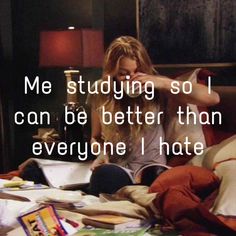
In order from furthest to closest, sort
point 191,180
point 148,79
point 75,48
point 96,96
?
point 75,48 < point 96,96 < point 148,79 < point 191,180

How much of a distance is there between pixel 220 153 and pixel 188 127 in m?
0.35

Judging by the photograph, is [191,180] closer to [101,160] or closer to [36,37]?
[101,160]

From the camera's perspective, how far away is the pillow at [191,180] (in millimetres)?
1941

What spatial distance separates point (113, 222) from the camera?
1.76 m

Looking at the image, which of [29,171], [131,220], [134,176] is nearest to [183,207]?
[131,220]

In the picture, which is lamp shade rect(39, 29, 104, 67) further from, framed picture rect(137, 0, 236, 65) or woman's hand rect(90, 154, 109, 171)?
woman's hand rect(90, 154, 109, 171)

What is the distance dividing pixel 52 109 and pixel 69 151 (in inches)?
15.5

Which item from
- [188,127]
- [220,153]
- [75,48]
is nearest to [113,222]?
[220,153]

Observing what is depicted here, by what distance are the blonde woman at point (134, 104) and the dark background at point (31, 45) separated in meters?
0.28

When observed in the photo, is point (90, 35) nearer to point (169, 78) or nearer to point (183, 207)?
point (169, 78)

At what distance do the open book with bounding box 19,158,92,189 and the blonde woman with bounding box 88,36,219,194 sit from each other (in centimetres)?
8

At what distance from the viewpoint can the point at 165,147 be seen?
259 centimetres

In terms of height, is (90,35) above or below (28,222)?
A: above

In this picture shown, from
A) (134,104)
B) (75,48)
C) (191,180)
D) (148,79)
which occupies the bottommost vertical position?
(191,180)
